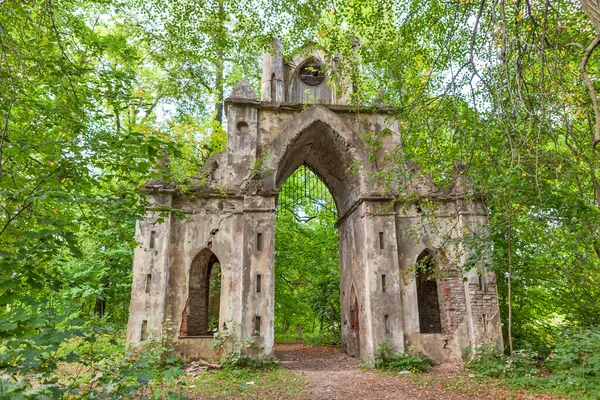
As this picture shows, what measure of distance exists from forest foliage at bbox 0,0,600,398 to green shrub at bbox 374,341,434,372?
2408 mm

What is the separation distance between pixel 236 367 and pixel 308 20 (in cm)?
774

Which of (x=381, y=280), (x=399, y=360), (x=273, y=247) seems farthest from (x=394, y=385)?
(x=273, y=247)

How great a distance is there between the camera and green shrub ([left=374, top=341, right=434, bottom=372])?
31.1 feet

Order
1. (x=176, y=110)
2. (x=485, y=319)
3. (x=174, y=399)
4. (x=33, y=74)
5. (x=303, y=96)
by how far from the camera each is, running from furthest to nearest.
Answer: (x=176, y=110), (x=303, y=96), (x=485, y=319), (x=33, y=74), (x=174, y=399)

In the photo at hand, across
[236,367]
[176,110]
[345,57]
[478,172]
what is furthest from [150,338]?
[176,110]

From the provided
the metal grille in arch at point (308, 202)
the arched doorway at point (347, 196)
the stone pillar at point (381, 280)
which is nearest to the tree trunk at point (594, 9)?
the arched doorway at point (347, 196)

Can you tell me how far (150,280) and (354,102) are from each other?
6.70 metres

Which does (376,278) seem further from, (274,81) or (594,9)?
(594,9)

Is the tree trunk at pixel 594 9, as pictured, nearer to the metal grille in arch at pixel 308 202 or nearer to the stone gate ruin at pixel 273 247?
the stone gate ruin at pixel 273 247

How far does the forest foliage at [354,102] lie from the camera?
12.7 ft

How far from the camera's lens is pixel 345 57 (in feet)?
25.6

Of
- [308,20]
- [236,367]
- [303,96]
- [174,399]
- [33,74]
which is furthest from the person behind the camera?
[303,96]

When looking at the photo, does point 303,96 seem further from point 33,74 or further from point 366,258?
→ point 33,74

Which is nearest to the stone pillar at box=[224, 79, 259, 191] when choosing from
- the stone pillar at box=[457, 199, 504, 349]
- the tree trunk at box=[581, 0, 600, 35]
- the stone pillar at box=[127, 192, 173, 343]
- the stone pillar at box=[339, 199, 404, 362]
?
the stone pillar at box=[127, 192, 173, 343]
